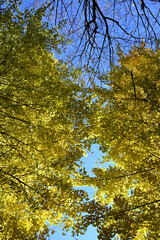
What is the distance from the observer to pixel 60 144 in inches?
176

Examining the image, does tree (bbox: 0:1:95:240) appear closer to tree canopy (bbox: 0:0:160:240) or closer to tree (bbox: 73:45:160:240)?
tree canopy (bbox: 0:0:160:240)

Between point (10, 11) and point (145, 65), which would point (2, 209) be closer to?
point (10, 11)

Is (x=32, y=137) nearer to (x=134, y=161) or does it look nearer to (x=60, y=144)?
(x=60, y=144)

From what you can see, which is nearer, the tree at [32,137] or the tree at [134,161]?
the tree at [134,161]

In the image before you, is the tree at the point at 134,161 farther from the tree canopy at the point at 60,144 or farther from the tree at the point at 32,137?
the tree at the point at 32,137

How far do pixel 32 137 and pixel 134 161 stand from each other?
8.61ft

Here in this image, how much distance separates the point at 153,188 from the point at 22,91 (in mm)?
3667

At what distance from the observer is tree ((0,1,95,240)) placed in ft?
10.8

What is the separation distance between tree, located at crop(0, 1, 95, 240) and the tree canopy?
21mm

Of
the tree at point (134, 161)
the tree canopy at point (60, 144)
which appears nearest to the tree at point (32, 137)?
the tree canopy at point (60, 144)

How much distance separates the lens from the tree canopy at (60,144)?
2967 millimetres

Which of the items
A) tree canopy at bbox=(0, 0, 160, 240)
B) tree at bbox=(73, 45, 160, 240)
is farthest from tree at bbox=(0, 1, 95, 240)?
tree at bbox=(73, 45, 160, 240)

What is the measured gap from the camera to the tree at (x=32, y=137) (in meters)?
3.28

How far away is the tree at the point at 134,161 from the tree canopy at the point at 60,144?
16mm
